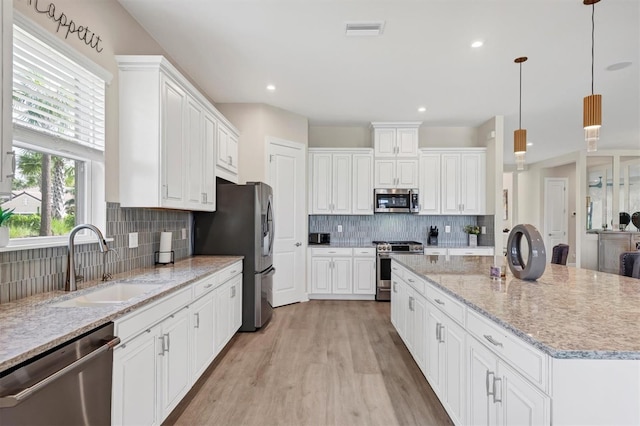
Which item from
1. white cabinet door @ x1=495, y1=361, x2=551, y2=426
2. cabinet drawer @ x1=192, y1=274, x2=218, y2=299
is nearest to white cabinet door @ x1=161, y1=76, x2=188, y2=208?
cabinet drawer @ x1=192, y1=274, x2=218, y2=299

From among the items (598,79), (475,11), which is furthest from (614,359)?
(598,79)

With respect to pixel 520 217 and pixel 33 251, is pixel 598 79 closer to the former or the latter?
pixel 33 251

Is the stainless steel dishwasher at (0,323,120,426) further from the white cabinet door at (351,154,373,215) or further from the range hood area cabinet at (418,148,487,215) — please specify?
the range hood area cabinet at (418,148,487,215)

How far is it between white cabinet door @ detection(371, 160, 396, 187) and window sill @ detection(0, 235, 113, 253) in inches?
162

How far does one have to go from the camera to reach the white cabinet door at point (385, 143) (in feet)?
17.4

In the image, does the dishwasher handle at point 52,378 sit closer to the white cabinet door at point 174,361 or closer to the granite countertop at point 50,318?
the granite countertop at point 50,318

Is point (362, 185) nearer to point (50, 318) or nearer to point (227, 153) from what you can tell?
point (227, 153)

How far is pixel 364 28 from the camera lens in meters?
2.69

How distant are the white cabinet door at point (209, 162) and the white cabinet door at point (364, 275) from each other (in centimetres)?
257

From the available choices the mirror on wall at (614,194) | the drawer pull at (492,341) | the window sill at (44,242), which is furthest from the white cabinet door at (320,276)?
the mirror on wall at (614,194)

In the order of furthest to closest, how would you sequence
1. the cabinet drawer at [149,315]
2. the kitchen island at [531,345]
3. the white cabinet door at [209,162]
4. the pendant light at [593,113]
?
the white cabinet door at [209,162]
the pendant light at [593,113]
the cabinet drawer at [149,315]
the kitchen island at [531,345]

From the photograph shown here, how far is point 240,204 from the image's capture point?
3.58 m

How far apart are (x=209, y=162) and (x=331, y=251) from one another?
2.53 metres

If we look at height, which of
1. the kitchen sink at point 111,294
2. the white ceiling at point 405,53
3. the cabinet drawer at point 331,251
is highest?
the white ceiling at point 405,53
